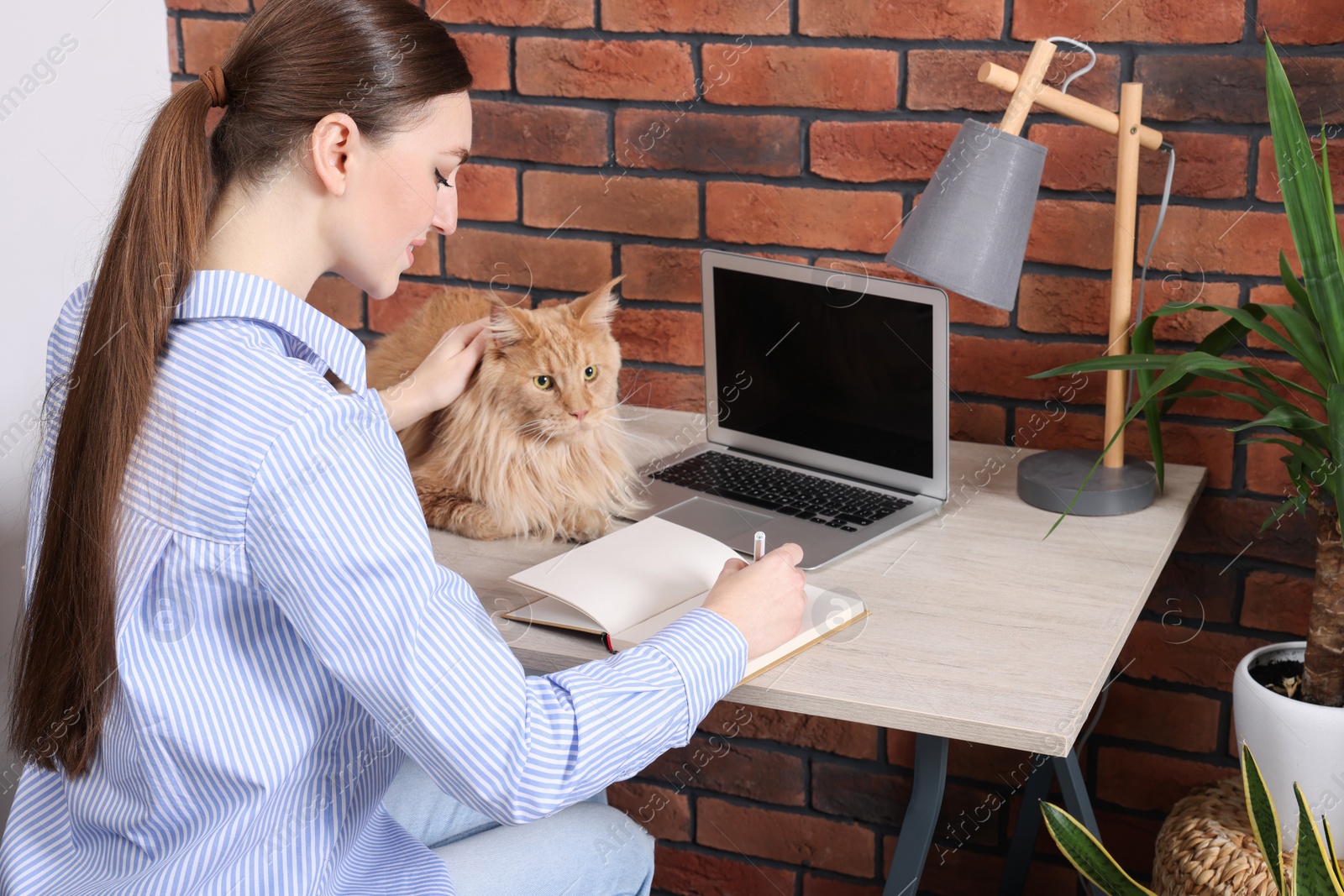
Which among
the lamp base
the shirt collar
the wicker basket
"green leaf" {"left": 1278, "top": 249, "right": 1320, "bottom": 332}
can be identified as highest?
the shirt collar

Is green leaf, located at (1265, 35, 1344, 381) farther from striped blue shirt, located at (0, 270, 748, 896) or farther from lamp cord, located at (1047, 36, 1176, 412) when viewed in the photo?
striped blue shirt, located at (0, 270, 748, 896)

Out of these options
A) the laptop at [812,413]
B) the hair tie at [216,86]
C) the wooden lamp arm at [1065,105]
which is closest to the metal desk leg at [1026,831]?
the laptop at [812,413]

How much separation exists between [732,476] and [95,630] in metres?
0.80

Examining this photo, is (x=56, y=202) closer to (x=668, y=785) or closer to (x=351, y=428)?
(x=351, y=428)

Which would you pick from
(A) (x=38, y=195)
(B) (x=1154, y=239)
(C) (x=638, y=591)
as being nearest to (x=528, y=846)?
(C) (x=638, y=591)

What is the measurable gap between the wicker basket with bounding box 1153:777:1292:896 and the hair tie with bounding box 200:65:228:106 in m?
1.20

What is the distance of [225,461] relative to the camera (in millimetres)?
809

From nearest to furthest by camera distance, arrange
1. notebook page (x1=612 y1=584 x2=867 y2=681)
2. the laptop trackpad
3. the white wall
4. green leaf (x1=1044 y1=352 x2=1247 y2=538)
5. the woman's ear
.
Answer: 1. the woman's ear
2. notebook page (x1=612 y1=584 x2=867 y2=681)
3. green leaf (x1=1044 y1=352 x2=1247 y2=538)
4. the laptop trackpad
5. the white wall

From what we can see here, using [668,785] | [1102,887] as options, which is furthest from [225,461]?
[668,785]

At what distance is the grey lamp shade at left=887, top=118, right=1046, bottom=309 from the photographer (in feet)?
4.02

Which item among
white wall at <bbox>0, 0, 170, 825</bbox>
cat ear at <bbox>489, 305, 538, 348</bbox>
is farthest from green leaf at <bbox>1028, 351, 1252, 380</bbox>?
white wall at <bbox>0, 0, 170, 825</bbox>

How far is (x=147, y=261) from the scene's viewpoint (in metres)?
0.90

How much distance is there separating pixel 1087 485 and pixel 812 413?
0.34 m

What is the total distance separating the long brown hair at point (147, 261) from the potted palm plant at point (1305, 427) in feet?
2.63
